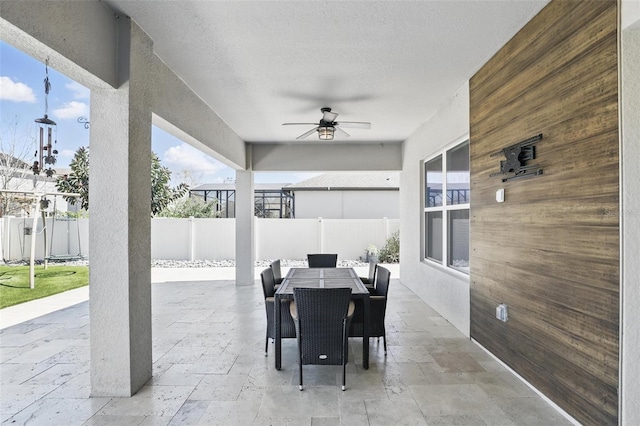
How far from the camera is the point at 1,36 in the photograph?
1860 millimetres

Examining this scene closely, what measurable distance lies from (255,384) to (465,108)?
363 centimetres

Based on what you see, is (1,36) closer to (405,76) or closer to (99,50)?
(99,50)

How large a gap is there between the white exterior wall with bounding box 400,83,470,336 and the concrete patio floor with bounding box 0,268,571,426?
0.40 metres

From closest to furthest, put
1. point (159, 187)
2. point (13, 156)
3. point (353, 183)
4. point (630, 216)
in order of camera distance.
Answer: point (630, 216), point (13, 156), point (159, 187), point (353, 183)

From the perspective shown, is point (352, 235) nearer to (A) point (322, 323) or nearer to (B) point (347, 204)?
(B) point (347, 204)

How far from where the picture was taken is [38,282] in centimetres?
707

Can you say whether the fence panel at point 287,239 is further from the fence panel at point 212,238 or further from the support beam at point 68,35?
the support beam at point 68,35

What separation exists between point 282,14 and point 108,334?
2.69m

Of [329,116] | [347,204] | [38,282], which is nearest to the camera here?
[329,116]

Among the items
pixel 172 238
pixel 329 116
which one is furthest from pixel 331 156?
pixel 172 238

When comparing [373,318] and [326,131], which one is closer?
[373,318]

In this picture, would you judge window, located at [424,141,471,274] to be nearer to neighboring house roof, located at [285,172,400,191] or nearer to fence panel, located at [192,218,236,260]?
fence panel, located at [192,218,236,260]

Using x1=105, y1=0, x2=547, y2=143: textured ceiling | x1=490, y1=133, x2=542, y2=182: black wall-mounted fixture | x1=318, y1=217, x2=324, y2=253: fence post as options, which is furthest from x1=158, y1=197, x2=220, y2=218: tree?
x1=490, y1=133, x2=542, y2=182: black wall-mounted fixture

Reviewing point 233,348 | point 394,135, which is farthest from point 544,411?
point 394,135
